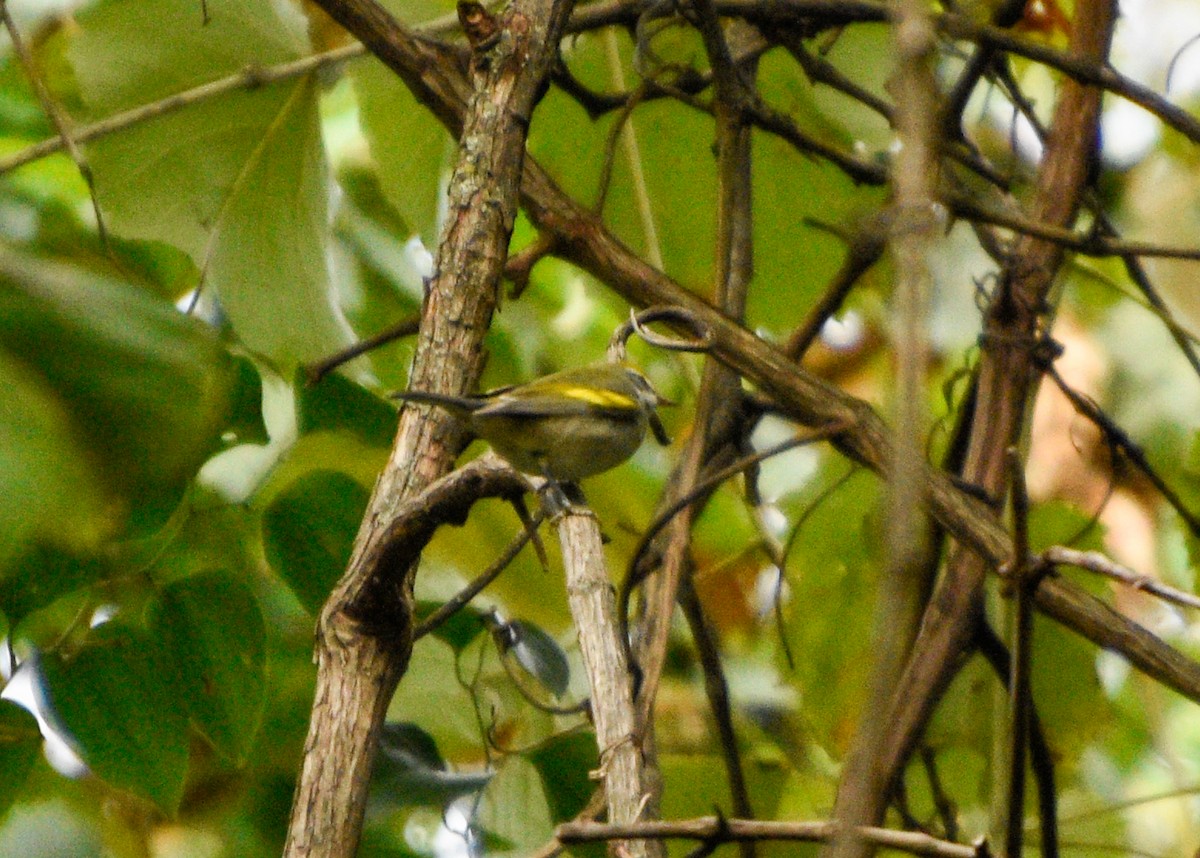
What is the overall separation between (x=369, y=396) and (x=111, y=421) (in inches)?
57.7

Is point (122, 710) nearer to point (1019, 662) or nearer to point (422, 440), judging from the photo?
point (422, 440)

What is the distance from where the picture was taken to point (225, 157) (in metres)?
2.29

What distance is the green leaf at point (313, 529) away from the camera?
191cm

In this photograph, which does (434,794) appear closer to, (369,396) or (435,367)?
(369,396)

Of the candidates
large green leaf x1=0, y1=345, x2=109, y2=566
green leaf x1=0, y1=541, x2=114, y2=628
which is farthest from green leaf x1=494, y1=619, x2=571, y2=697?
large green leaf x1=0, y1=345, x2=109, y2=566

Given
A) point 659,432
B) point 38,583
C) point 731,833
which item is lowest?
point 731,833

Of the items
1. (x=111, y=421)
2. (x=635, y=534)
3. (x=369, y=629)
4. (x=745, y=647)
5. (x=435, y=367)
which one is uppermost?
(x=745, y=647)

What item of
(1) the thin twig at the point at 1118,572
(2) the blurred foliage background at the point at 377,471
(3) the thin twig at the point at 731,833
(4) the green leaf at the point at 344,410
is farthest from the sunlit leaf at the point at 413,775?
(1) the thin twig at the point at 1118,572

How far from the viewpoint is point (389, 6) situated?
2.32 meters

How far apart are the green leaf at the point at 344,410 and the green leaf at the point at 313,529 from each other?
14 centimetres

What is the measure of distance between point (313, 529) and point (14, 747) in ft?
1.55

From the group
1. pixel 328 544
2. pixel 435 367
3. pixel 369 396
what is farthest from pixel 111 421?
pixel 369 396

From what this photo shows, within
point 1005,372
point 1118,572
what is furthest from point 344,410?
point 1118,572

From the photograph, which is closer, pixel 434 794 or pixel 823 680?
pixel 434 794
